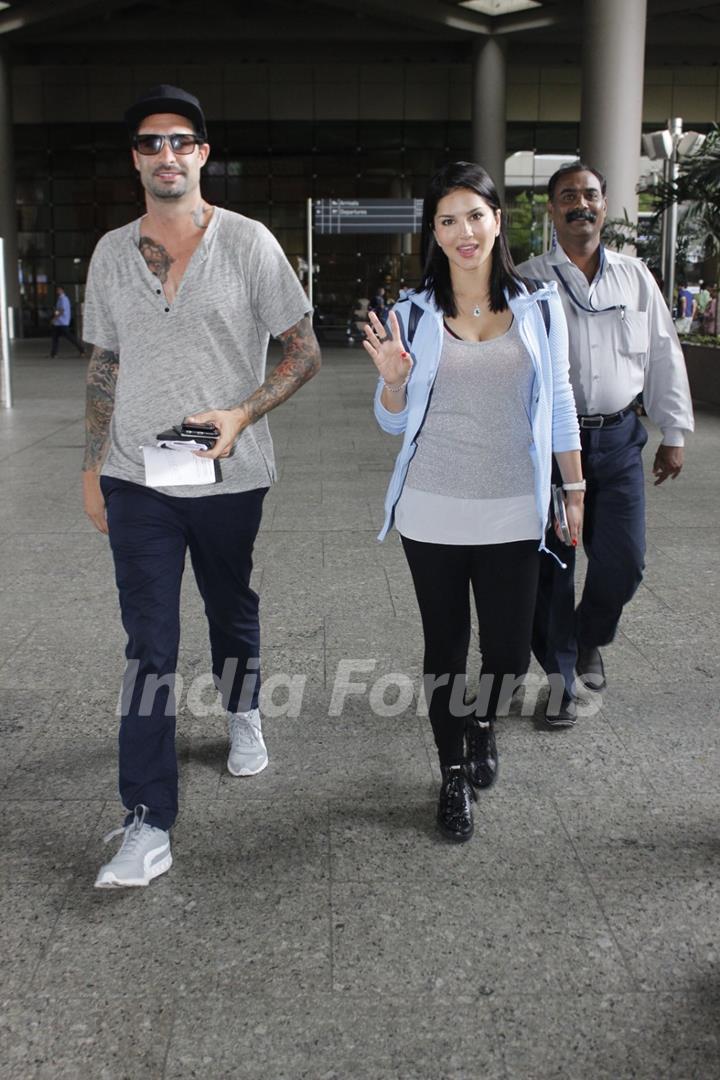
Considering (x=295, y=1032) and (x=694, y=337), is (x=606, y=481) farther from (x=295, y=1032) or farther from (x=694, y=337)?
(x=694, y=337)

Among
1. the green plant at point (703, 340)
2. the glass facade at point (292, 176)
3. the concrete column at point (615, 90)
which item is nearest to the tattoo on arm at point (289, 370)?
the green plant at point (703, 340)

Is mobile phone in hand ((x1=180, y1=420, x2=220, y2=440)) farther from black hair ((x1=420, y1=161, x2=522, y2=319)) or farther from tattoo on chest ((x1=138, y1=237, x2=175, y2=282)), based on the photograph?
black hair ((x1=420, y1=161, x2=522, y2=319))

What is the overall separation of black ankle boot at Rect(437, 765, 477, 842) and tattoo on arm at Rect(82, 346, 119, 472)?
1368 millimetres

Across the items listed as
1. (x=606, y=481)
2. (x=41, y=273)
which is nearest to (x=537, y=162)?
(x=41, y=273)

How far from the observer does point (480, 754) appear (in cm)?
374

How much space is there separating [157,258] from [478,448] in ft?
3.44

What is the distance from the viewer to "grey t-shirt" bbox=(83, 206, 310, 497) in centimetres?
327

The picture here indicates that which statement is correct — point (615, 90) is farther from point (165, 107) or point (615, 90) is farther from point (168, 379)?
point (168, 379)

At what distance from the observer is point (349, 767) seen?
3.92 m

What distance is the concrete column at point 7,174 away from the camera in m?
35.2

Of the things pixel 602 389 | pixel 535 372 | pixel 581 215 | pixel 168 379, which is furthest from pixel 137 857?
pixel 581 215

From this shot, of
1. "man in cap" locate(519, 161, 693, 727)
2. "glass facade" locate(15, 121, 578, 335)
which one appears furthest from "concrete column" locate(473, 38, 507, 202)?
"man in cap" locate(519, 161, 693, 727)

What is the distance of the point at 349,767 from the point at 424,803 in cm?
37

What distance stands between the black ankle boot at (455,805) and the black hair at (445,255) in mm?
1323
